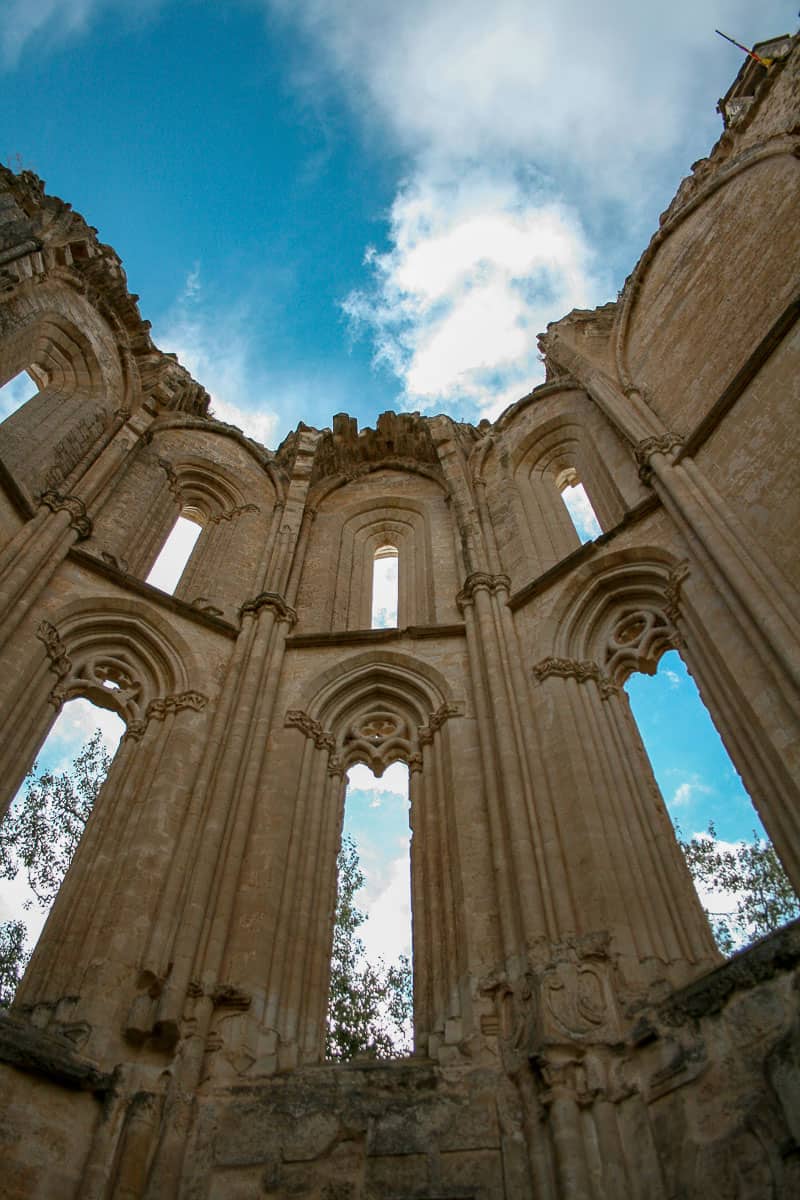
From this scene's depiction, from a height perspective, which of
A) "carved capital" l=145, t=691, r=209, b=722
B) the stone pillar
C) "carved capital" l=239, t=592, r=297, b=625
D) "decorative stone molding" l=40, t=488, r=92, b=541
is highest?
"decorative stone molding" l=40, t=488, r=92, b=541

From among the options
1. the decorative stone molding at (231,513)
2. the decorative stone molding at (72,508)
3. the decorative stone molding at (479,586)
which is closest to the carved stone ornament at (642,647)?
the decorative stone molding at (479,586)

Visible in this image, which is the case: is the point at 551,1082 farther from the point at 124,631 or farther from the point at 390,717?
the point at 124,631

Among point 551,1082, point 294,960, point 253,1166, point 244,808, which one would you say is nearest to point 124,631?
point 244,808

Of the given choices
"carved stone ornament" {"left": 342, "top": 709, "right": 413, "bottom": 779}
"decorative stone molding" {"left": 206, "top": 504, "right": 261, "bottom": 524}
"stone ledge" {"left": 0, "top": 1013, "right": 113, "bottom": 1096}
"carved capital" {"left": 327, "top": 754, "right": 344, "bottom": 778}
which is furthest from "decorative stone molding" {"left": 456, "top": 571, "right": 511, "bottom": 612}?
"stone ledge" {"left": 0, "top": 1013, "right": 113, "bottom": 1096}

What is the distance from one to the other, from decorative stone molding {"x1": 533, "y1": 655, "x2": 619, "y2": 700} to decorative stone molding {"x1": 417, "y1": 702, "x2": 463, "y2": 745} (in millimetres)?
1005

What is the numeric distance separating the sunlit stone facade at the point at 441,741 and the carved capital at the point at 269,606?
0.13 ft

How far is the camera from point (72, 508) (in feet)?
34.3

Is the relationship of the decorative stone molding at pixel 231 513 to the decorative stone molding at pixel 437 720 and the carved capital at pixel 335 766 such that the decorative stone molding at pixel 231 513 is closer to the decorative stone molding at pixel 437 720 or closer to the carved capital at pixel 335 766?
the carved capital at pixel 335 766

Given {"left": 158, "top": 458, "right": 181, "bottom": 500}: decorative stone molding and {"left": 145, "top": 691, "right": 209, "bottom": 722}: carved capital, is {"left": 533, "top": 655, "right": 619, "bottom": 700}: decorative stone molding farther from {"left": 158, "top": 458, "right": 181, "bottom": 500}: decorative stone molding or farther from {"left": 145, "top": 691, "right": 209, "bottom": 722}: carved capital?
{"left": 158, "top": 458, "right": 181, "bottom": 500}: decorative stone molding

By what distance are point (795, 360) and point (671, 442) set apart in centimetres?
185

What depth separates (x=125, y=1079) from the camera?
582 centimetres

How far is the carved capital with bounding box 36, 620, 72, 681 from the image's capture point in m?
9.13

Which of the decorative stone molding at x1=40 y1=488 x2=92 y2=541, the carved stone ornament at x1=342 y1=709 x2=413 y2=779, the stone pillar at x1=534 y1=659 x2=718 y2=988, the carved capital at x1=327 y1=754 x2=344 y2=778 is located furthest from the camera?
the decorative stone molding at x1=40 y1=488 x2=92 y2=541

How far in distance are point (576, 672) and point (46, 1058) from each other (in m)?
6.09
